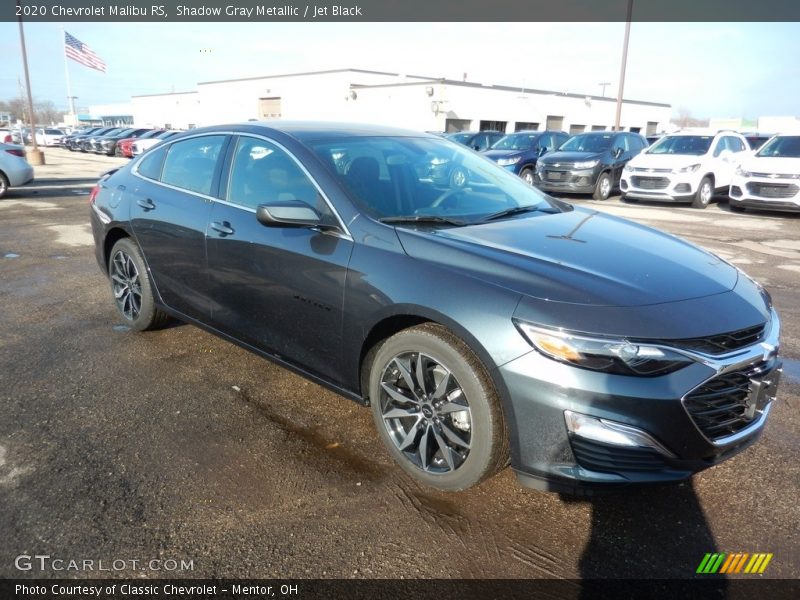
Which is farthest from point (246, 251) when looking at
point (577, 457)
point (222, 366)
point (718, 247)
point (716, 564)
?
point (718, 247)

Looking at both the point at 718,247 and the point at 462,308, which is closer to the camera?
the point at 462,308

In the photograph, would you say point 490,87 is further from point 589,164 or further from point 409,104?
point 589,164

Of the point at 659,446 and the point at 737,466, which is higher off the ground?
the point at 659,446

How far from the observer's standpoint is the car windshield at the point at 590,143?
1564 centimetres

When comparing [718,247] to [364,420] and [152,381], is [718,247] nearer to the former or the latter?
[364,420]

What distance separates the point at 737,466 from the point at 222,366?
128 inches

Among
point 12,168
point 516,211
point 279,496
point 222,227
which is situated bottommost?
point 279,496

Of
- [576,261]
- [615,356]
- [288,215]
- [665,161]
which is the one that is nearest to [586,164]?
[665,161]

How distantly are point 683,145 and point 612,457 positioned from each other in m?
14.0

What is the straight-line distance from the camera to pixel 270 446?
10.5 ft

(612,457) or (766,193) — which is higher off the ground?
(766,193)

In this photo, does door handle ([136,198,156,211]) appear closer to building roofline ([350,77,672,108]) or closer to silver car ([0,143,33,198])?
silver car ([0,143,33,198])

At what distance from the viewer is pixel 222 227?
3.65 m

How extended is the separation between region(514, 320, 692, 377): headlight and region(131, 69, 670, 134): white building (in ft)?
113
